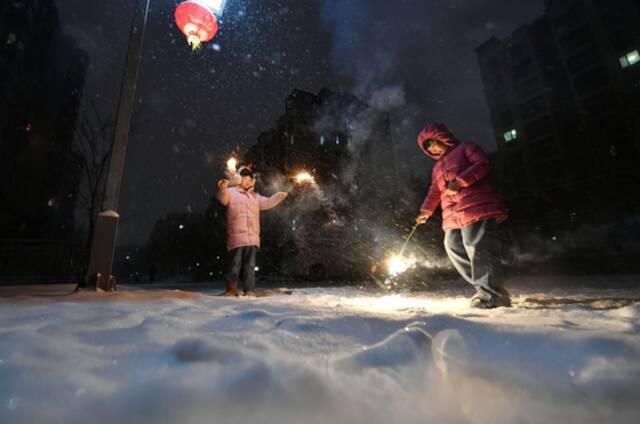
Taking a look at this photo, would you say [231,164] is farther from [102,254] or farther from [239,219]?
[102,254]

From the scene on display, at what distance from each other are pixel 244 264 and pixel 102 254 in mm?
2042

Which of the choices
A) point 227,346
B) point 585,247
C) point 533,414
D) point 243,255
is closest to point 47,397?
point 227,346

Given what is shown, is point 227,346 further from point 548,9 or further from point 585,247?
point 548,9

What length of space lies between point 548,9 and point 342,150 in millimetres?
26842

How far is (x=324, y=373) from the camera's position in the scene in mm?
997

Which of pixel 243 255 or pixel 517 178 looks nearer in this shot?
pixel 243 255

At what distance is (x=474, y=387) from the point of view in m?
0.94

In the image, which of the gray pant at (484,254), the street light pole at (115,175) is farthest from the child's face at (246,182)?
the gray pant at (484,254)

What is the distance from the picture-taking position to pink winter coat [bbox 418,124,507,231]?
306 cm

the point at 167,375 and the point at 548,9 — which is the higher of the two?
the point at 548,9

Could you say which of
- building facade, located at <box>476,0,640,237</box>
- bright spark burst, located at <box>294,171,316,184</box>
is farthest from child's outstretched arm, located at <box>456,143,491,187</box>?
bright spark burst, located at <box>294,171,316,184</box>

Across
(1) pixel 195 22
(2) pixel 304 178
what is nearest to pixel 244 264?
(1) pixel 195 22

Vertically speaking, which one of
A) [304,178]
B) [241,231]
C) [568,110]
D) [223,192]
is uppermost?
[568,110]

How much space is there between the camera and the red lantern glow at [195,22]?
478 centimetres
